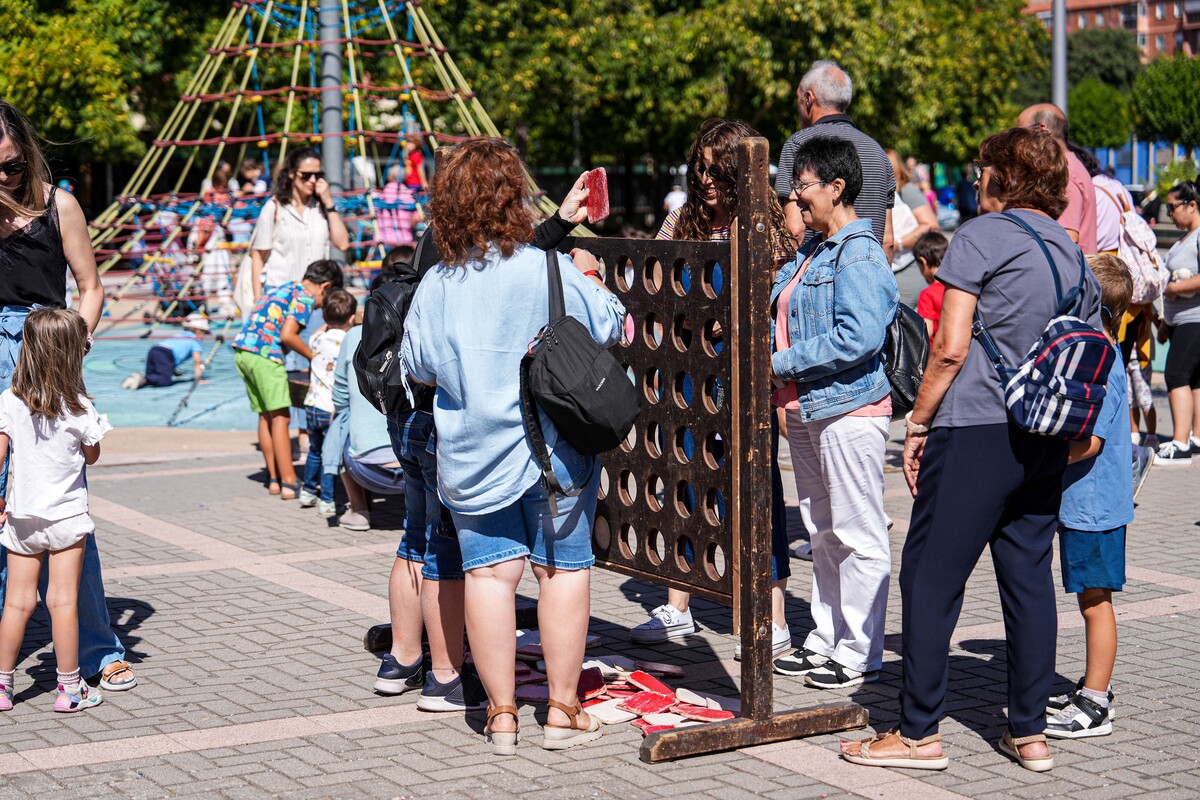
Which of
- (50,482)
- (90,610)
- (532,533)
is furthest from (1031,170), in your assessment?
(90,610)

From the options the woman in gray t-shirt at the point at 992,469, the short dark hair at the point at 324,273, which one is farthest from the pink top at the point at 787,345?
the short dark hair at the point at 324,273

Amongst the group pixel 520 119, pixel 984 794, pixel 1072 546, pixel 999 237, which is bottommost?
pixel 984 794

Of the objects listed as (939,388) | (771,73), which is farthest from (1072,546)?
(771,73)

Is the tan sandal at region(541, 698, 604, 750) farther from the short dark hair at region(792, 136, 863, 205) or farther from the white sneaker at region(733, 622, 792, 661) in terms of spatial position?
the short dark hair at region(792, 136, 863, 205)

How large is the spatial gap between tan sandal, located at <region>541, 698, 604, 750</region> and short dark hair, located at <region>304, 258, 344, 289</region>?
184 inches

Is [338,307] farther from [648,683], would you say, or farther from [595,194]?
[595,194]

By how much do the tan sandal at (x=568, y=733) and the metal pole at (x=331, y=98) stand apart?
8472 millimetres

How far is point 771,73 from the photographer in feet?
86.0

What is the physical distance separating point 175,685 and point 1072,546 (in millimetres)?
3132

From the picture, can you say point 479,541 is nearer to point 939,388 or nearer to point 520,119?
point 939,388

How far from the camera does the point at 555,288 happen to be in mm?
4426

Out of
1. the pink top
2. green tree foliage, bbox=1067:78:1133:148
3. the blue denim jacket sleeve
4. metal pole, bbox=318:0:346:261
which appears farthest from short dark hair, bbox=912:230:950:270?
green tree foliage, bbox=1067:78:1133:148

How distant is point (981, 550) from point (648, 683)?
1374 mm

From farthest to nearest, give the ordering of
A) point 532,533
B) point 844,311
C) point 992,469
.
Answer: point 844,311 → point 532,533 → point 992,469
